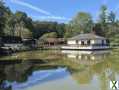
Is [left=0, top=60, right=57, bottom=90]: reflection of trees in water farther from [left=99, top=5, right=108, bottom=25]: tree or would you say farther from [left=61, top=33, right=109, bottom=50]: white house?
[left=99, top=5, right=108, bottom=25]: tree

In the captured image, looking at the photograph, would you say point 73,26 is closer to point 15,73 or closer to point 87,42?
point 87,42

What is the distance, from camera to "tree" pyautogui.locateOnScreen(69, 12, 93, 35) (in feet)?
223

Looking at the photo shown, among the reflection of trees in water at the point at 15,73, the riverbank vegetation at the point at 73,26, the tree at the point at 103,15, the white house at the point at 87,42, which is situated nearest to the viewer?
the reflection of trees in water at the point at 15,73

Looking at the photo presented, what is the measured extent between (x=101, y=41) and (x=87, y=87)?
3876 cm

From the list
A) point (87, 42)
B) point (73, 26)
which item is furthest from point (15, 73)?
point (73, 26)

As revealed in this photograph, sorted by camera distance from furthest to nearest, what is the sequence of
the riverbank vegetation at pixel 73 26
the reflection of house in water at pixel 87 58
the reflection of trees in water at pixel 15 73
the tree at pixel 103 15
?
the tree at pixel 103 15
the riverbank vegetation at pixel 73 26
the reflection of house in water at pixel 87 58
the reflection of trees in water at pixel 15 73

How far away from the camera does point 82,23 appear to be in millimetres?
69375

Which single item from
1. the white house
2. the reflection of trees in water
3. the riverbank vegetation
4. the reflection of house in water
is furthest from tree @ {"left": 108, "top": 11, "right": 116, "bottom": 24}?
the reflection of trees in water

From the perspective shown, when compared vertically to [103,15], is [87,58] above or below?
below

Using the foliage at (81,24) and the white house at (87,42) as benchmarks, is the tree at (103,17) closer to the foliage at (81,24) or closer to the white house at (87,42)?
the foliage at (81,24)

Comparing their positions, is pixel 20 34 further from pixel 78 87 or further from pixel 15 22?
pixel 78 87

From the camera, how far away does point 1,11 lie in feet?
108

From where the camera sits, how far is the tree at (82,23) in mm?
68094

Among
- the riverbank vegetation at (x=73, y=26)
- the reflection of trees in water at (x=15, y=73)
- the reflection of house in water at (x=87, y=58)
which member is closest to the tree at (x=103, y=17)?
the riverbank vegetation at (x=73, y=26)
